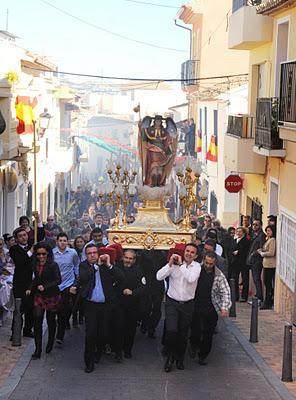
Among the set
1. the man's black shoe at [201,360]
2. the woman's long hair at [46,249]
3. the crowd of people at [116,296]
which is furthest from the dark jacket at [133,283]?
the man's black shoe at [201,360]

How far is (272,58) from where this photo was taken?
69.4 ft

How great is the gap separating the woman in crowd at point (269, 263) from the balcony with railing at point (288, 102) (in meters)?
2.41

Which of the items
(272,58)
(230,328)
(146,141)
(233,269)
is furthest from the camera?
(272,58)

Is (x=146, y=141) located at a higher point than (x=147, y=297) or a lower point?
higher

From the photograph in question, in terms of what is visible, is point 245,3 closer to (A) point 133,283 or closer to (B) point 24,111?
(B) point 24,111

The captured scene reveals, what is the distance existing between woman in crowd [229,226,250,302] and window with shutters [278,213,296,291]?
1069 millimetres

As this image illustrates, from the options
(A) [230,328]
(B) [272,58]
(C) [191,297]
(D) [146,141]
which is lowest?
(A) [230,328]

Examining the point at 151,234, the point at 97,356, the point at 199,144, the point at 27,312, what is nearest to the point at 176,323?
the point at 97,356

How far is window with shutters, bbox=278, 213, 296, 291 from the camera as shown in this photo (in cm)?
1669

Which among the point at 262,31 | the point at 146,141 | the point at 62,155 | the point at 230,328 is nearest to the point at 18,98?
the point at 262,31

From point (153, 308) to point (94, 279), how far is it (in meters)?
2.52

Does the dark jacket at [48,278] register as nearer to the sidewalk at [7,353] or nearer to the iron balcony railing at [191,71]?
the sidewalk at [7,353]

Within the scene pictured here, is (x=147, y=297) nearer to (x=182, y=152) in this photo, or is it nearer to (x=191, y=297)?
(x=191, y=297)

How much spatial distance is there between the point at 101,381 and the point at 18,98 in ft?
50.2
